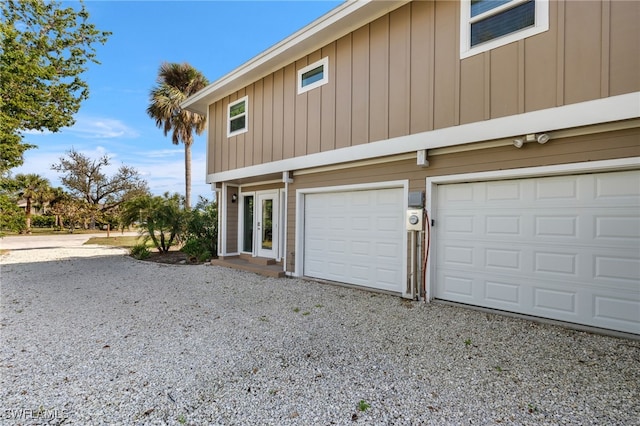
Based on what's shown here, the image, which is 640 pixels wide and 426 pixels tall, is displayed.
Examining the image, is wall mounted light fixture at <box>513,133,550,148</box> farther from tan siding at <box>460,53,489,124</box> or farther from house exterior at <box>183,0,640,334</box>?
tan siding at <box>460,53,489,124</box>

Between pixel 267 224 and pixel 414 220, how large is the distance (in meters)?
4.86

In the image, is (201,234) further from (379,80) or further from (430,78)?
(430,78)

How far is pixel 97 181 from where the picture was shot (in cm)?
2586

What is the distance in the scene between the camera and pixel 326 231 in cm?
677

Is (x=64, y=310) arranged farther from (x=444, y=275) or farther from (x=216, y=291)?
(x=444, y=275)

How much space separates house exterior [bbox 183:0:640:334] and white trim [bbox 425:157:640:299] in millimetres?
21

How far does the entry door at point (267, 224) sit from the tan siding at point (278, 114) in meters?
1.45

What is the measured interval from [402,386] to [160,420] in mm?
1848

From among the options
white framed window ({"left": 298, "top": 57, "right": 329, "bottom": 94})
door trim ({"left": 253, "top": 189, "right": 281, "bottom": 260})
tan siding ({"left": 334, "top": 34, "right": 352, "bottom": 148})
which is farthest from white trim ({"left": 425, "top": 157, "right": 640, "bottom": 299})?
door trim ({"left": 253, "top": 189, "right": 281, "bottom": 260})

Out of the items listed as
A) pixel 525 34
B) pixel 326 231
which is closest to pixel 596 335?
pixel 525 34

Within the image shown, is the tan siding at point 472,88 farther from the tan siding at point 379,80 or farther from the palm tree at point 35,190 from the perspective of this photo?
the palm tree at point 35,190

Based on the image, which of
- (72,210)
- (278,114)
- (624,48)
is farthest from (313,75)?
(72,210)

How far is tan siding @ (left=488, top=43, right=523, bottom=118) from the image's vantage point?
419 cm

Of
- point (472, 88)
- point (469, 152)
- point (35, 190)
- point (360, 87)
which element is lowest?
point (469, 152)
